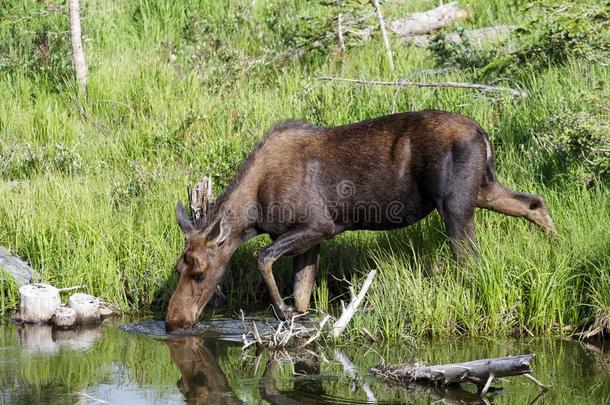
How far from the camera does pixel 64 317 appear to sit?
31.2 feet

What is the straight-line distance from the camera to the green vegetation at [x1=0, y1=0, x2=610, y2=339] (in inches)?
353

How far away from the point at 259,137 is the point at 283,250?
2.98 metres

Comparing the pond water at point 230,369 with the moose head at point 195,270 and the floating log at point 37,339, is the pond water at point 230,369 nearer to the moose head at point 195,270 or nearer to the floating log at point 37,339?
the floating log at point 37,339

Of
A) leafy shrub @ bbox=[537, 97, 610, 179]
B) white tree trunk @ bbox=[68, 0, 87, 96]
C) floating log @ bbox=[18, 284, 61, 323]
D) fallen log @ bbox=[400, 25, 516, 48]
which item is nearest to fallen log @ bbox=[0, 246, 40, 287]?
floating log @ bbox=[18, 284, 61, 323]

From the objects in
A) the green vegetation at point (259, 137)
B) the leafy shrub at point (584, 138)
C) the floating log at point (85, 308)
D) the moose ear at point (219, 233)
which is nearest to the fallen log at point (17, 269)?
the green vegetation at point (259, 137)

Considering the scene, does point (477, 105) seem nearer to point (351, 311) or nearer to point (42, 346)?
point (351, 311)

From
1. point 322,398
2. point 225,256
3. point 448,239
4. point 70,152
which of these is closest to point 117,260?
point 225,256

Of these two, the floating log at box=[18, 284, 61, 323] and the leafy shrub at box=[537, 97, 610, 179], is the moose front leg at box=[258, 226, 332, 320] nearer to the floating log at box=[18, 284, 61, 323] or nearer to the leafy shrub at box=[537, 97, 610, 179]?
the floating log at box=[18, 284, 61, 323]

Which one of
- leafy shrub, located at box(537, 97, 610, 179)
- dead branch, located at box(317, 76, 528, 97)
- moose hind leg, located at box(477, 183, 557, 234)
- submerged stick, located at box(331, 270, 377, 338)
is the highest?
dead branch, located at box(317, 76, 528, 97)

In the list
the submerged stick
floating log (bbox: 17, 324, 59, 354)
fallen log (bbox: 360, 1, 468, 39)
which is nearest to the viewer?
the submerged stick

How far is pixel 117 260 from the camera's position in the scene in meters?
10.4

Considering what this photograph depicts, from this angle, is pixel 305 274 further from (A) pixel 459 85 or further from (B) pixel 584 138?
(A) pixel 459 85

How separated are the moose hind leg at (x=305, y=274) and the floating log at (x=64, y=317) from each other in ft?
6.36

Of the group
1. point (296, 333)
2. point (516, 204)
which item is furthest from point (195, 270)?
point (516, 204)
